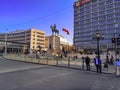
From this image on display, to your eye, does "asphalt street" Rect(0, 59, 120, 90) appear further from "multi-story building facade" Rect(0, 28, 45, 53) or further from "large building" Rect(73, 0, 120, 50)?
"multi-story building facade" Rect(0, 28, 45, 53)

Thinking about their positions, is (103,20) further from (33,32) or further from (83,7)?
(33,32)

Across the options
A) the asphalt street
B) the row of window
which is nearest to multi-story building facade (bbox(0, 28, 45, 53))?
the row of window

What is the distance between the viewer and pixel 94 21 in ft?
364

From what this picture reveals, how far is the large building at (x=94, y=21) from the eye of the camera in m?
100

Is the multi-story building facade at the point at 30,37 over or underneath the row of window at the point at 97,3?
underneath

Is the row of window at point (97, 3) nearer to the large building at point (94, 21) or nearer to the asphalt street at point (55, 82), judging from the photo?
the large building at point (94, 21)

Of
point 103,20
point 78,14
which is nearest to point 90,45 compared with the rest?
point 103,20

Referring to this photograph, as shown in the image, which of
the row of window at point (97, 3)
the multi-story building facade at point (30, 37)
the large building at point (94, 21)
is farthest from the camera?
the multi-story building facade at point (30, 37)

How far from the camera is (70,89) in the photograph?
29.2ft

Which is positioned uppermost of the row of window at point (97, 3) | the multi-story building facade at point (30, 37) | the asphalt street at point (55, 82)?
the row of window at point (97, 3)

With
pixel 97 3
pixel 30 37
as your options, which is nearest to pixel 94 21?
pixel 97 3

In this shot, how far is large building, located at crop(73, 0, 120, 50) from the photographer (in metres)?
100

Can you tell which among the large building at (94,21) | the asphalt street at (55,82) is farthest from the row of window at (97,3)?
the asphalt street at (55,82)

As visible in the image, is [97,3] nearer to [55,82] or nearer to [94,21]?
[94,21]
